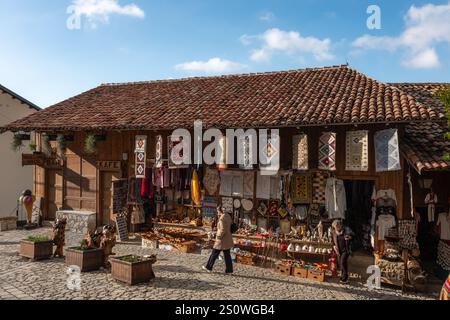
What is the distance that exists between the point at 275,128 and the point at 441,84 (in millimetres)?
7754

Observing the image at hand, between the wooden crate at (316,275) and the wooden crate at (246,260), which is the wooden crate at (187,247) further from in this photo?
the wooden crate at (316,275)

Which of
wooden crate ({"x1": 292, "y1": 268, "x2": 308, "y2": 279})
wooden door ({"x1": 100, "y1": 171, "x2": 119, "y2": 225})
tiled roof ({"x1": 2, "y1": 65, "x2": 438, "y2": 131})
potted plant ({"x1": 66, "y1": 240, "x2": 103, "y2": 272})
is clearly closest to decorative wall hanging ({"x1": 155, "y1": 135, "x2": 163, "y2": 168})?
tiled roof ({"x1": 2, "y1": 65, "x2": 438, "y2": 131})

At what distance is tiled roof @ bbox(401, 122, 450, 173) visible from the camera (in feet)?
27.7

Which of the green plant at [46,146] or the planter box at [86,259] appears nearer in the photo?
the planter box at [86,259]

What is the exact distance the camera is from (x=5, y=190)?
19391 mm

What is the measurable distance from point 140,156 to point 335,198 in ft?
20.7

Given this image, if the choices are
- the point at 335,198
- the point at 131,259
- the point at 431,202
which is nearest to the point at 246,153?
the point at 335,198

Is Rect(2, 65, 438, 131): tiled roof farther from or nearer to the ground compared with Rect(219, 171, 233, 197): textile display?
farther from the ground

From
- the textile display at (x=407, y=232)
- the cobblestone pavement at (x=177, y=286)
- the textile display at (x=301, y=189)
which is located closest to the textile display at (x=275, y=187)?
the textile display at (x=301, y=189)

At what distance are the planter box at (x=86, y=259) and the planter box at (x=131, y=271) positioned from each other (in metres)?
0.94

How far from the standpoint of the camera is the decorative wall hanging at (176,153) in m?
11.8

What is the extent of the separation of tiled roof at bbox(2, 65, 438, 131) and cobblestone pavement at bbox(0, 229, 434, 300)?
4007mm

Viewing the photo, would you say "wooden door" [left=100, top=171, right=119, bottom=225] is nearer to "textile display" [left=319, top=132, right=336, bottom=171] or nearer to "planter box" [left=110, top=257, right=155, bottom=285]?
"planter box" [left=110, top=257, right=155, bottom=285]

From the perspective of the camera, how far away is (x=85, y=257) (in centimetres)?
901
